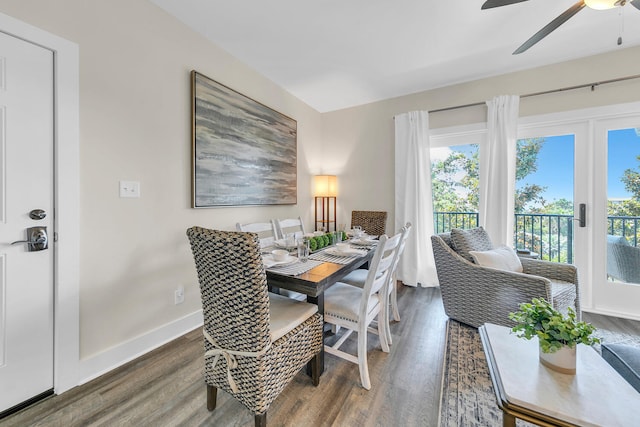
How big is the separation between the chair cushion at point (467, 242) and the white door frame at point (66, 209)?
2840mm

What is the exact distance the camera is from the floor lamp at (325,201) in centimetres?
382

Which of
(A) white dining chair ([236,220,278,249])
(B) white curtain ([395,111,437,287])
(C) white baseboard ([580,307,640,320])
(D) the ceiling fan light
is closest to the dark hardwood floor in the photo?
(A) white dining chair ([236,220,278,249])

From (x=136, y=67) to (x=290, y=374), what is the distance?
7.48 feet

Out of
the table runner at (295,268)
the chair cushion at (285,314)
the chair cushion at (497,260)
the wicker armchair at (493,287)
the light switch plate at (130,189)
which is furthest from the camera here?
the chair cushion at (497,260)

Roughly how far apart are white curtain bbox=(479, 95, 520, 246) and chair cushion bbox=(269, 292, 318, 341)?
8.04 ft

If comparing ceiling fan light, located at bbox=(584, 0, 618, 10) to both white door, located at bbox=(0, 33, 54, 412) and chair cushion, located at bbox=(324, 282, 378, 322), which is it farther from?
white door, located at bbox=(0, 33, 54, 412)

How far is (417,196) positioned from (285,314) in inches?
97.7

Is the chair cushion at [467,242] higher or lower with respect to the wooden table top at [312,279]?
higher

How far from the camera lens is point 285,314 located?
1.44 metres

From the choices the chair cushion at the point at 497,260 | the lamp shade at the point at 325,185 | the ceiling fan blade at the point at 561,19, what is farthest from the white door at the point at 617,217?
the lamp shade at the point at 325,185

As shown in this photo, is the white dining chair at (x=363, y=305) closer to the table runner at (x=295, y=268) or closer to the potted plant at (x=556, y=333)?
the table runner at (x=295, y=268)

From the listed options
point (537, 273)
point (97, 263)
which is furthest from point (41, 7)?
point (537, 273)

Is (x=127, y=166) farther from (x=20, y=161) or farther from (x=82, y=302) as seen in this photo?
(x=82, y=302)

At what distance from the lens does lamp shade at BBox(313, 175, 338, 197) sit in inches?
150
